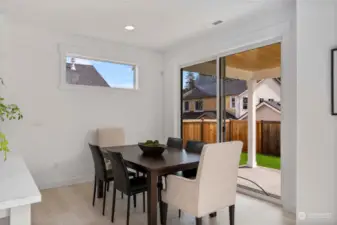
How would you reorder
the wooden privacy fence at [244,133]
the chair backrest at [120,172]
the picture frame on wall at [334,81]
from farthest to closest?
the wooden privacy fence at [244,133], the chair backrest at [120,172], the picture frame on wall at [334,81]

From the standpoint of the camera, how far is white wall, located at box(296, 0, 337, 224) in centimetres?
240

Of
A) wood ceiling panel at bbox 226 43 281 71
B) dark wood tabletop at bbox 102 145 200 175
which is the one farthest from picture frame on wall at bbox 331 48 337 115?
wood ceiling panel at bbox 226 43 281 71

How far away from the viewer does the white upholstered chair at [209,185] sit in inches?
87.5

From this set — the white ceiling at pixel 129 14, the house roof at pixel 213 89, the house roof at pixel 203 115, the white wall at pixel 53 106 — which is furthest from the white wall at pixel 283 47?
the white wall at pixel 53 106

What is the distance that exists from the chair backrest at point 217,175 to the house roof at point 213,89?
82.2 inches

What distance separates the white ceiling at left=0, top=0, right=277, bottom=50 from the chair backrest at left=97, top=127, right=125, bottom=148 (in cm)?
172

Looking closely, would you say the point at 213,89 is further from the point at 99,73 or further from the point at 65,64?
the point at 65,64

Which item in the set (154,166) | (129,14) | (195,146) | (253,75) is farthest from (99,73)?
(253,75)

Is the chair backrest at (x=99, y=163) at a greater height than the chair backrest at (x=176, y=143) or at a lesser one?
lesser

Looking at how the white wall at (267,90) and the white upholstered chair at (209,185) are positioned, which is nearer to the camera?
the white upholstered chair at (209,185)

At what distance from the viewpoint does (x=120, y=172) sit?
2672mm

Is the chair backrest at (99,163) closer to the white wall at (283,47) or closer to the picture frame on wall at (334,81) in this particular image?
the white wall at (283,47)

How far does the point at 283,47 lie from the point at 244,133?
131 inches

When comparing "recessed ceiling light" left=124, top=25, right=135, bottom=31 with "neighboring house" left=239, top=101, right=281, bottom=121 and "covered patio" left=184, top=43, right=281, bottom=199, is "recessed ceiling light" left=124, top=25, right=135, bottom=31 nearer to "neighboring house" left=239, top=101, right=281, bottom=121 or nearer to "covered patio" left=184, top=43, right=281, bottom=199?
"covered patio" left=184, top=43, right=281, bottom=199
